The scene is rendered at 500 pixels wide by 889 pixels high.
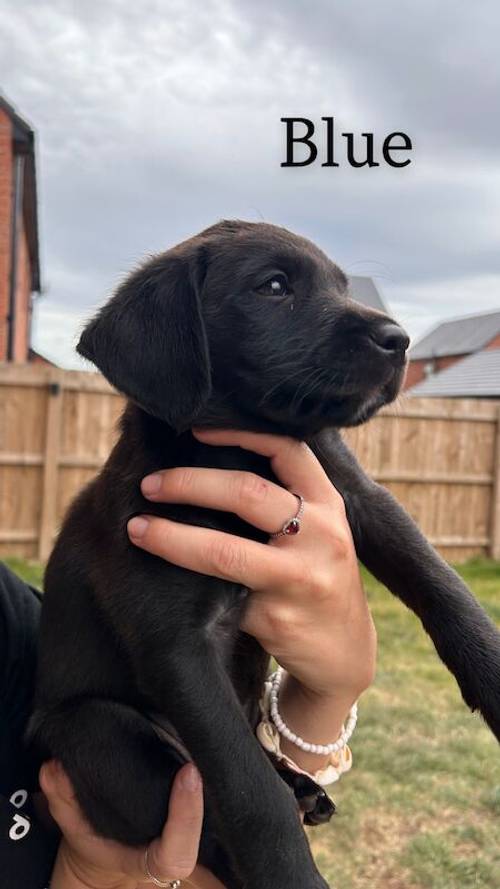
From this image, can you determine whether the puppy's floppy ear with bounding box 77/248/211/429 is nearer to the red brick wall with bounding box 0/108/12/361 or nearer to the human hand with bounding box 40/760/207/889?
the human hand with bounding box 40/760/207/889

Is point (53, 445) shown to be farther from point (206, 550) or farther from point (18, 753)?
point (206, 550)

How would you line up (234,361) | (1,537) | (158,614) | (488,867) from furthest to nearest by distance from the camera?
(1,537) → (488,867) → (234,361) → (158,614)

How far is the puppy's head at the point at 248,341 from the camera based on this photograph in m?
1.53

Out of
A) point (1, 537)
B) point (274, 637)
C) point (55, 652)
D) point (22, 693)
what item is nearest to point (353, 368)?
point (274, 637)

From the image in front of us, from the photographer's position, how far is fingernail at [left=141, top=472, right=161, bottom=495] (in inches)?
60.5

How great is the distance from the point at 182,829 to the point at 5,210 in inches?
502

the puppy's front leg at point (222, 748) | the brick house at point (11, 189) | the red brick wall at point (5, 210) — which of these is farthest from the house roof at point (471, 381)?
the puppy's front leg at point (222, 748)

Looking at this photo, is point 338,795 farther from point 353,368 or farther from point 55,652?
point 353,368

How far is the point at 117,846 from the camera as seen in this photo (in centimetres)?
160

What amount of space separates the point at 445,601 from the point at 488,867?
2.11 metres

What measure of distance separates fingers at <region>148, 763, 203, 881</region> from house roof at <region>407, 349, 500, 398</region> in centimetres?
2280

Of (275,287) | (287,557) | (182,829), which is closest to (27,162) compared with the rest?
(275,287)

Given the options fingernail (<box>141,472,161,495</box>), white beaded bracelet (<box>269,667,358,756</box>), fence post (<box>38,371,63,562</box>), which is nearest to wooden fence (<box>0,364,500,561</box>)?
fence post (<box>38,371,63,562</box>)

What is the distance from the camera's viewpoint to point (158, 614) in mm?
1478
